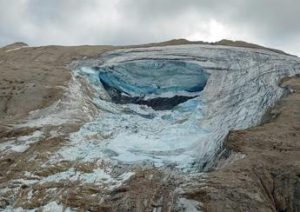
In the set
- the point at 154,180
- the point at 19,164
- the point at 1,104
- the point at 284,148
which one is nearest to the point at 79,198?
the point at 154,180

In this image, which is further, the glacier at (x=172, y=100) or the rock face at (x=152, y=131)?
the glacier at (x=172, y=100)

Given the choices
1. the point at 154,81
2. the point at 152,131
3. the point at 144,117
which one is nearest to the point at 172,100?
the point at 154,81

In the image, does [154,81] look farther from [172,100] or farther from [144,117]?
[144,117]

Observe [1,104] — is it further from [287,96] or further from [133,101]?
Answer: [287,96]

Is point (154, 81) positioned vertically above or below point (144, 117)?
→ above

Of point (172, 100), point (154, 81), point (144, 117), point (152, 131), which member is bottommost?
point (152, 131)
